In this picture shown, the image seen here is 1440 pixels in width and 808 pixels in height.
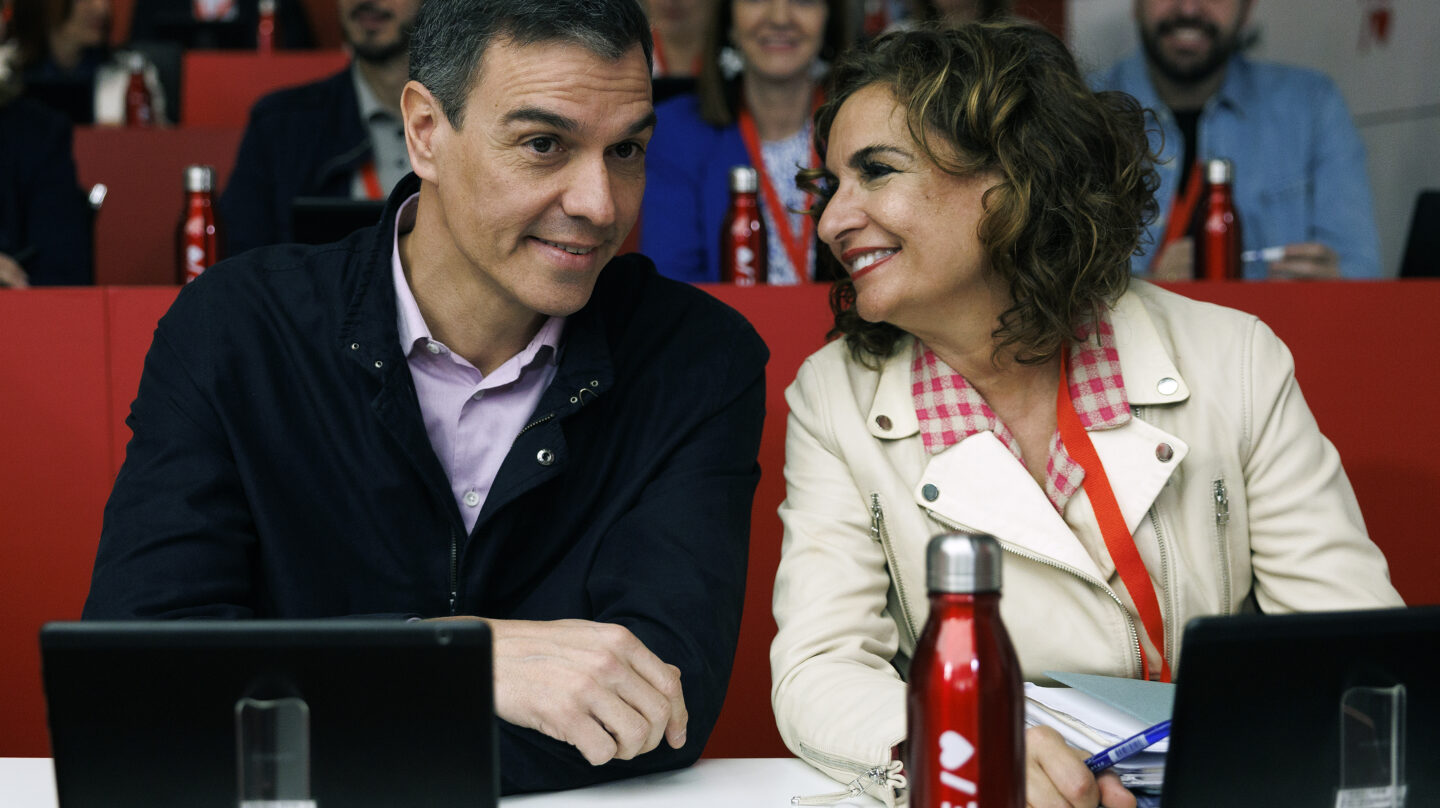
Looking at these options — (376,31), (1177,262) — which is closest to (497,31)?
(1177,262)

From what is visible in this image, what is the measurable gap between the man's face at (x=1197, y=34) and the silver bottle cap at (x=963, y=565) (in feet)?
9.61

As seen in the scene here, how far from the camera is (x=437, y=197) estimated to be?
1542 millimetres

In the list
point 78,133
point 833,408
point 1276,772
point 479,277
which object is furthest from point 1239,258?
point 78,133

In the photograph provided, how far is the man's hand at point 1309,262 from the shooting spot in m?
2.45

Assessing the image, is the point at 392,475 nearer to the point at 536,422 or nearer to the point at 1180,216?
the point at 536,422

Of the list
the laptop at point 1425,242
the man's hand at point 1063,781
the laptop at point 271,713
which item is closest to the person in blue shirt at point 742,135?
the laptop at point 1425,242

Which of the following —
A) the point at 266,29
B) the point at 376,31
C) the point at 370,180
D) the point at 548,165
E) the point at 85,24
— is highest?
the point at 266,29

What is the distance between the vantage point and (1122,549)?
4.76 ft

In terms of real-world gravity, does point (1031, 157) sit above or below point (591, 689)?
above

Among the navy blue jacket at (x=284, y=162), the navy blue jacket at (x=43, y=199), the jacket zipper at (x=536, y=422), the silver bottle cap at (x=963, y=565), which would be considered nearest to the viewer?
the silver bottle cap at (x=963, y=565)

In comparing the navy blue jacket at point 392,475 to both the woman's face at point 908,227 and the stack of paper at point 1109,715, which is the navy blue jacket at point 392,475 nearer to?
the woman's face at point 908,227

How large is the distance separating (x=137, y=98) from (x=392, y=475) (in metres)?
3.37

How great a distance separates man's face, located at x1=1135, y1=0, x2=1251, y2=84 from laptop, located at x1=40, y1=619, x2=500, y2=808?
119 inches

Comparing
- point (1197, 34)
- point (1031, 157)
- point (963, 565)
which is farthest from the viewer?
point (1197, 34)
